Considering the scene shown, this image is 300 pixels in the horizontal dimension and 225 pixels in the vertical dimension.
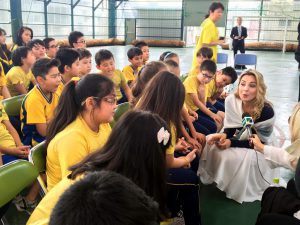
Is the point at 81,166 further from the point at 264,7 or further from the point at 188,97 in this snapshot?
the point at 264,7

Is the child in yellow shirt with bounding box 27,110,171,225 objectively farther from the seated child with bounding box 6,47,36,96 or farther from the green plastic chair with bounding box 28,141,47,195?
the seated child with bounding box 6,47,36,96

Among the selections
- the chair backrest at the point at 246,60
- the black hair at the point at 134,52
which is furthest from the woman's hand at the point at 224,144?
the chair backrest at the point at 246,60

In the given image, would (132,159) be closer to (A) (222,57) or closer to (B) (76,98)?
(B) (76,98)

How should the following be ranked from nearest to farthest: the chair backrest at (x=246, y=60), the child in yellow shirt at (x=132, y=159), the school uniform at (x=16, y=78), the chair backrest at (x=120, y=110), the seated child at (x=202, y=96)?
1. the child in yellow shirt at (x=132, y=159)
2. the chair backrest at (x=120, y=110)
3. the seated child at (x=202, y=96)
4. the school uniform at (x=16, y=78)
5. the chair backrest at (x=246, y=60)

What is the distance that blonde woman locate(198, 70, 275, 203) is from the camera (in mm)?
2551

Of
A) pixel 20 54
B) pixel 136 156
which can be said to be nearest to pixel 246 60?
pixel 20 54

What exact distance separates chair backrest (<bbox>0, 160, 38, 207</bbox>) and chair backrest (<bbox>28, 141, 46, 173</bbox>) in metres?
0.17

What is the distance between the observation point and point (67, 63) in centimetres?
326

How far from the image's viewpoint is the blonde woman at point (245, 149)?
8.37 feet

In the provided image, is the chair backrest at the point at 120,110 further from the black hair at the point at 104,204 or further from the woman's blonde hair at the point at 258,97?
the black hair at the point at 104,204

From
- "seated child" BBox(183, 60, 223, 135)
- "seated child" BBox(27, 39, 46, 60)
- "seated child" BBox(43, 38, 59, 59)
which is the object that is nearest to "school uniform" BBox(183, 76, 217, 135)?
"seated child" BBox(183, 60, 223, 135)

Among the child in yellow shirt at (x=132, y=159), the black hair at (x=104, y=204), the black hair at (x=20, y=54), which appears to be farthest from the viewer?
the black hair at (x=20, y=54)

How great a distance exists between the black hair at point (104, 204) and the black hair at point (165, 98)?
129 centimetres

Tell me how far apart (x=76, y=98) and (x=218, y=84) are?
2695mm
